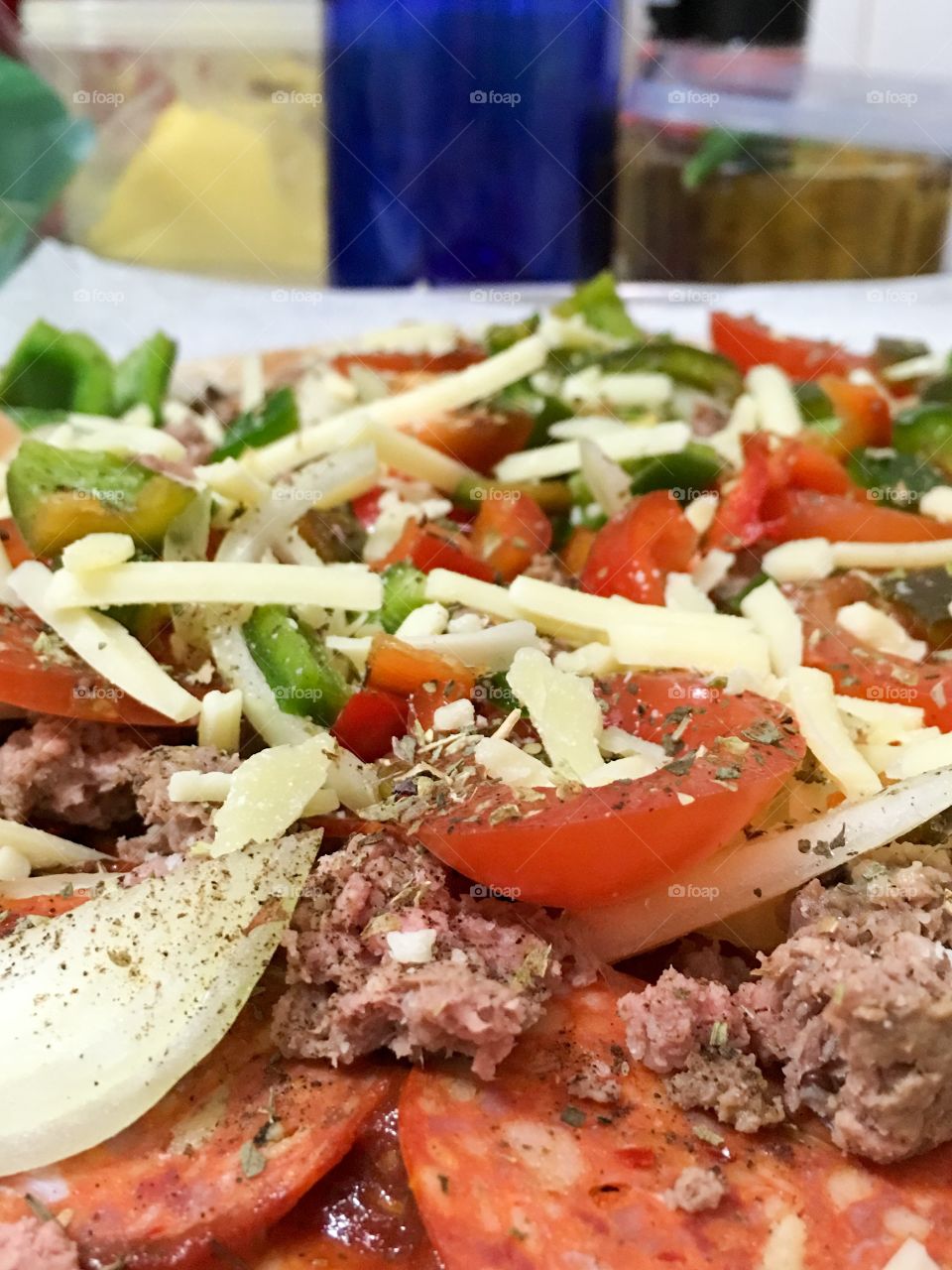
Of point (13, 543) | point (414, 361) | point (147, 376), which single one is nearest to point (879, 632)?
point (13, 543)

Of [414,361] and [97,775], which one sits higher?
[414,361]

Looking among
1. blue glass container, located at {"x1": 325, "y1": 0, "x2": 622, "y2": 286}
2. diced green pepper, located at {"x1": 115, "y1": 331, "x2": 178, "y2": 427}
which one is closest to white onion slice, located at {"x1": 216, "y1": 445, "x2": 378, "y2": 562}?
diced green pepper, located at {"x1": 115, "y1": 331, "x2": 178, "y2": 427}

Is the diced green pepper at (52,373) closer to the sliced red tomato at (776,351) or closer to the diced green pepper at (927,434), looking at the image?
the sliced red tomato at (776,351)

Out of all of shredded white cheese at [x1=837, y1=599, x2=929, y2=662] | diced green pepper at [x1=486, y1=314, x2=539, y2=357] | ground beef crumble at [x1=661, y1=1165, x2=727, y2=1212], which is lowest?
ground beef crumble at [x1=661, y1=1165, x2=727, y2=1212]

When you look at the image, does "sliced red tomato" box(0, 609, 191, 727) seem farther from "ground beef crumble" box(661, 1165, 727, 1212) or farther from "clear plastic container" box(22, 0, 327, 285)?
"clear plastic container" box(22, 0, 327, 285)

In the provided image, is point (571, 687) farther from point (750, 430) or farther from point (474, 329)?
point (474, 329)

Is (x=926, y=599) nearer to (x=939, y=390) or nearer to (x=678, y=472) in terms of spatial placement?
(x=678, y=472)

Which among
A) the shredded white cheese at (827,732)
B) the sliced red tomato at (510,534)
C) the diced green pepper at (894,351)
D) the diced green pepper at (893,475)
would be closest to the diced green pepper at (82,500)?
the sliced red tomato at (510,534)
